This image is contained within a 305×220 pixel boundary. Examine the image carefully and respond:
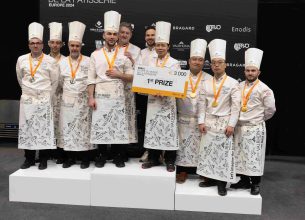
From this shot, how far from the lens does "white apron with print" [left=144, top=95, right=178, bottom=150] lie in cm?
361

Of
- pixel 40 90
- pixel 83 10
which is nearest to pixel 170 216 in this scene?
pixel 40 90

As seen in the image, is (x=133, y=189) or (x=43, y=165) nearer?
(x=133, y=189)

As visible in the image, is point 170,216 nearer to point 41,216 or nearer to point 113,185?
point 113,185

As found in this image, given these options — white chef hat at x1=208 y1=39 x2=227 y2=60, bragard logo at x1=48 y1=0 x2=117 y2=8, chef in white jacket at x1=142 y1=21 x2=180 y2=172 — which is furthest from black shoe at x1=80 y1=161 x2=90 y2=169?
bragard logo at x1=48 y1=0 x2=117 y2=8

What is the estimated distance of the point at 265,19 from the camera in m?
5.59

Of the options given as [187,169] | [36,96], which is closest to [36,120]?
[36,96]

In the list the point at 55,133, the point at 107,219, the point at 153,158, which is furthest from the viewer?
the point at 55,133

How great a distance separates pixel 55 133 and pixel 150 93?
4.07 ft

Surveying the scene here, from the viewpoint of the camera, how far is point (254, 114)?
346 centimetres

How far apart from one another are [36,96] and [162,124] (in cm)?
129

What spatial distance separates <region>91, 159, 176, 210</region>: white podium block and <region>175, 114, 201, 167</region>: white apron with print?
30cm

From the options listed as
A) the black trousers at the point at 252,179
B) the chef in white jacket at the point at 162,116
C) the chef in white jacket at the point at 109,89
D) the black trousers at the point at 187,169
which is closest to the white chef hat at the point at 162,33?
the chef in white jacket at the point at 162,116

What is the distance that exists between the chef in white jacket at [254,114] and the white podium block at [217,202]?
11 centimetres

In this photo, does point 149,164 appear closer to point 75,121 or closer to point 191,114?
point 191,114
